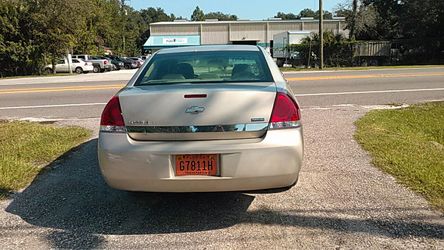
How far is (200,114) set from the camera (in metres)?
3.65

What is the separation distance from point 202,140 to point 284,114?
725 millimetres

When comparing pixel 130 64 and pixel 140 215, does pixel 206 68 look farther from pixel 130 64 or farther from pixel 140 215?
pixel 130 64

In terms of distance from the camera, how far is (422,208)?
13.4 feet

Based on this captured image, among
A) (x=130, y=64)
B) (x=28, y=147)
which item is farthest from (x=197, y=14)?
(x=28, y=147)

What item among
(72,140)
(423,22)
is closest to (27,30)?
(72,140)

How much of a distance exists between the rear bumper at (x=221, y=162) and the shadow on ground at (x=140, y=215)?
441mm

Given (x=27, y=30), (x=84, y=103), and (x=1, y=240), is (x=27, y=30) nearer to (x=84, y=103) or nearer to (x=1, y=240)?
(x=84, y=103)

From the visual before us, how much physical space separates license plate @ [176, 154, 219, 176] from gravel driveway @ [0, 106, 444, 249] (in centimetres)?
55

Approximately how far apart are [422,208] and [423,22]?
39933 millimetres

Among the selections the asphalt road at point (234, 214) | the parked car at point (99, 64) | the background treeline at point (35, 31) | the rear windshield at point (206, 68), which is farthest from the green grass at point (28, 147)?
the parked car at point (99, 64)

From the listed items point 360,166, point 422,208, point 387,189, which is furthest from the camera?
point 360,166

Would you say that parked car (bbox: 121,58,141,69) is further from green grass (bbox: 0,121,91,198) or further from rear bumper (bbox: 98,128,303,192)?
rear bumper (bbox: 98,128,303,192)

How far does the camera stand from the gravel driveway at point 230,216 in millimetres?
3584

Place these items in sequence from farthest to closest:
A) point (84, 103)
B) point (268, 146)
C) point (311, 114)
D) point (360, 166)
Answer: point (84, 103) → point (311, 114) → point (360, 166) → point (268, 146)
